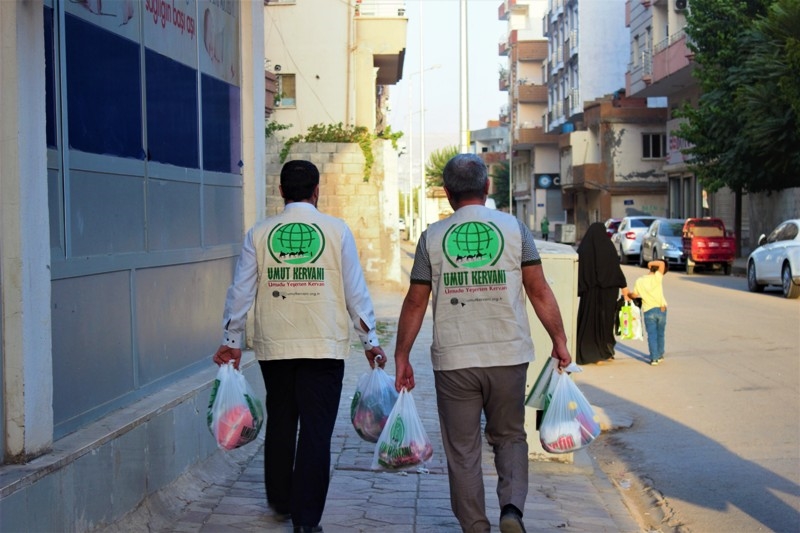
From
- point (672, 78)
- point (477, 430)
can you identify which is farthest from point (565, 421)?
point (672, 78)

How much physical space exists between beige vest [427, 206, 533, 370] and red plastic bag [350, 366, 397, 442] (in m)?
0.61

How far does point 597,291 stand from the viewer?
12938 mm

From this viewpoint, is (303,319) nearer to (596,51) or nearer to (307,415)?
(307,415)

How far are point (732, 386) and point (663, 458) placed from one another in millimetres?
3184

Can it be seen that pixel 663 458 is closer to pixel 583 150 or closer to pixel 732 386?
pixel 732 386

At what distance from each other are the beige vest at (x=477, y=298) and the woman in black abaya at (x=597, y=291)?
802 centimetres

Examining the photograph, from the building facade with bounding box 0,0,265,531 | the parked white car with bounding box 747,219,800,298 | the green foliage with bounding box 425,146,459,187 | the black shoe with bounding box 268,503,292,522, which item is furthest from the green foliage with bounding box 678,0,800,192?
the green foliage with bounding box 425,146,459,187

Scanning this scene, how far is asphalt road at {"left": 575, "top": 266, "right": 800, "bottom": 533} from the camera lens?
662cm

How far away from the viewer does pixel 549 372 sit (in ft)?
17.7

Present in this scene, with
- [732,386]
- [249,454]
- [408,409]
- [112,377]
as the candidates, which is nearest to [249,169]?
[249,454]

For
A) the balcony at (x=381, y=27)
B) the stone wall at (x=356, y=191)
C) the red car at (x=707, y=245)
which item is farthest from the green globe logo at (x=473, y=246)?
the red car at (x=707, y=245)

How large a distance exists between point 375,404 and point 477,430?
678mm

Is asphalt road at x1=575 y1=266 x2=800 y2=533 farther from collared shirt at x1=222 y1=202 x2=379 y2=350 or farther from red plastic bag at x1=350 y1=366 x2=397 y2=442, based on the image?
collared shirt at x1=222 y1=202 x2=379 y2=350

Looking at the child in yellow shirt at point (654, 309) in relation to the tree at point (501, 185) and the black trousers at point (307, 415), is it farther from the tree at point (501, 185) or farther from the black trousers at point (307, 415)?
the tree at point (501, 185)
